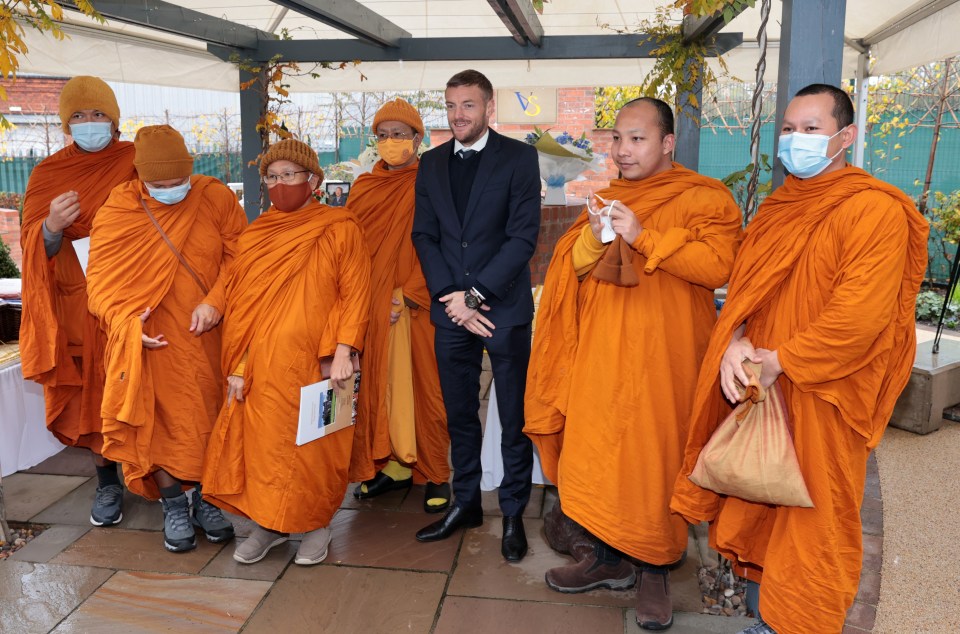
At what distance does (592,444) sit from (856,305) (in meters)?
1.10

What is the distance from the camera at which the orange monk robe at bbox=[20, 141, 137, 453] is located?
381 cm

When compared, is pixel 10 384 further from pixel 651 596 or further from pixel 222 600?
pixel 651 596

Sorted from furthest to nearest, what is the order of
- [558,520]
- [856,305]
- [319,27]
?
1. [319,27]
2. [558,520]
3. [856,305]

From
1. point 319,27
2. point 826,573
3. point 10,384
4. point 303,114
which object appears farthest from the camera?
point 303,114

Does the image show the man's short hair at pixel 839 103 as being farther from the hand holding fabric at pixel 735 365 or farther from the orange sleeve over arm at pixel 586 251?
the orange sleeve over arm at pixel 586 251

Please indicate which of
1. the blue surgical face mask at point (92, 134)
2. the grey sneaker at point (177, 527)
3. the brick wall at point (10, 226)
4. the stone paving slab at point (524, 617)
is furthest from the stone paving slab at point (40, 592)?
the brick wall at point (10, 226)

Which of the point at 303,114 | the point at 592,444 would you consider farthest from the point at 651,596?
the point at 303,114

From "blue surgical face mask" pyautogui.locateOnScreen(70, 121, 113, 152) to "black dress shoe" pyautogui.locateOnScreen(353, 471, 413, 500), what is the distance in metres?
2.18

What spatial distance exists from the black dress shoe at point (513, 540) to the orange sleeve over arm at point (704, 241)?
1459 mm

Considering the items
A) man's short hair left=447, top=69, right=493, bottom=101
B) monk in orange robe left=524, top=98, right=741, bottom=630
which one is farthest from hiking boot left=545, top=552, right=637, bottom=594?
man's short hair left=447, top=69, right=493, bottom=101

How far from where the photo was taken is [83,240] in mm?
3740

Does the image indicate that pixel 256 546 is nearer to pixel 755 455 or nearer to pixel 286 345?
pixel 286 345

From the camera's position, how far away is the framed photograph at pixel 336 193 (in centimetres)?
752

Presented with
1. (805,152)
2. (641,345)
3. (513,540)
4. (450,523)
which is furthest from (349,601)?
(805,152)
